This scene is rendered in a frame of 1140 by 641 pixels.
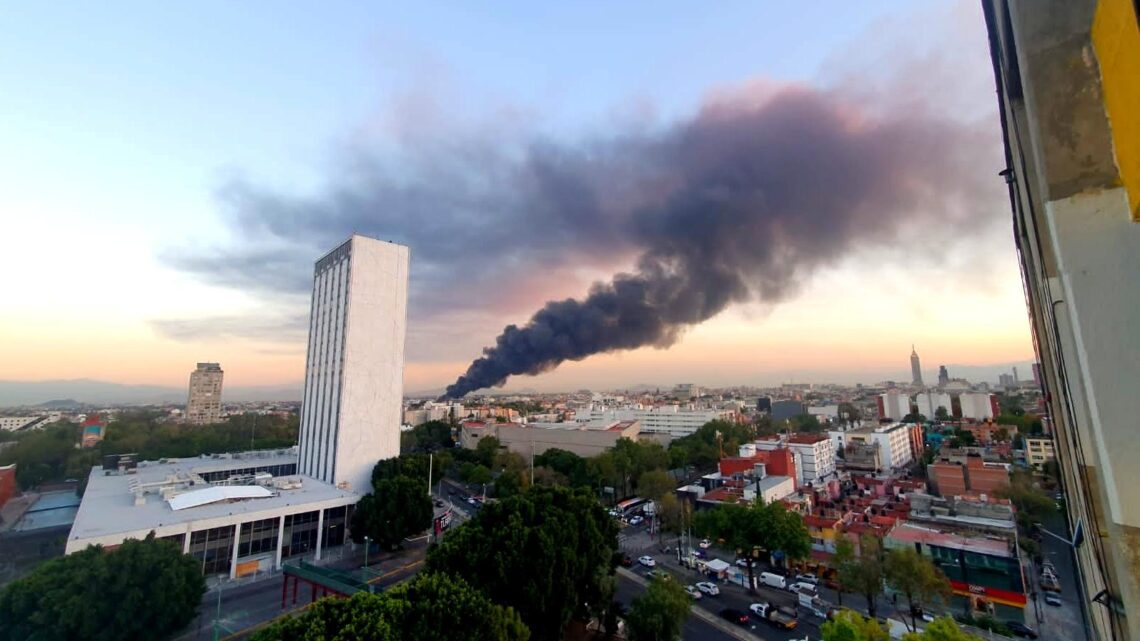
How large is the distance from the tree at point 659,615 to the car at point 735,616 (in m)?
4.51

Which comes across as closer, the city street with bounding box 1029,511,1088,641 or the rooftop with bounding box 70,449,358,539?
the city street with bounding box 1029,511,1088,641

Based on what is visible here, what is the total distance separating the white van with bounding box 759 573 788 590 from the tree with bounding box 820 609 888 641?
37.0 ft

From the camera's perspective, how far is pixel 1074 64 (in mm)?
1557

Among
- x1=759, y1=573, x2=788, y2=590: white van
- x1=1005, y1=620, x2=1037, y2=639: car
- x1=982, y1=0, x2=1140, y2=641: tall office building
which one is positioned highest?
x1=982, y1=0, x2=1140, y2=641: tall office building

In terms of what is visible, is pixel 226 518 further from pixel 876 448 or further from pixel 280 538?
pixel 876 448

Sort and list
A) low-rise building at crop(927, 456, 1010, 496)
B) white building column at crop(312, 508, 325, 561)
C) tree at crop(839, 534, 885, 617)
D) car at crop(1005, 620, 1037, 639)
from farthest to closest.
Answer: low-rise building at crop(927, 456, 1010, 496)
white building column at crop(312, 508, 325, 561)
tree at crop(839, 534, 885, 617)
car at crop(1005, 620, 1037, 639)

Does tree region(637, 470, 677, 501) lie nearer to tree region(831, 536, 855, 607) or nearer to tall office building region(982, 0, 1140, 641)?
tree region(831, 536, 855, 607)

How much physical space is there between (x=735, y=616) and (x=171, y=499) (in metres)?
30.7

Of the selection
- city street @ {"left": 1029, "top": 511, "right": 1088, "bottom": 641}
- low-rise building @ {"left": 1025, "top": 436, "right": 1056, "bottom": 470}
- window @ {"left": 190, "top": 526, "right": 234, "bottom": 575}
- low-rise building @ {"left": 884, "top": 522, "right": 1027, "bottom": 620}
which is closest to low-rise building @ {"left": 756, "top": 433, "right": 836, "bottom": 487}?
city street @ {"left": 1029, "top": 511, "right": 1088, "bottom": 641}

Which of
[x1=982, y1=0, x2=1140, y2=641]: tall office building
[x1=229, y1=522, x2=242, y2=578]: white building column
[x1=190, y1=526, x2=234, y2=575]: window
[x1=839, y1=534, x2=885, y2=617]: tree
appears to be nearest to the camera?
[x1=982, y1=0, x2=1140, y2=641]: tall office building

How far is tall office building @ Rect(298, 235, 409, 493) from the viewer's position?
35062 mm

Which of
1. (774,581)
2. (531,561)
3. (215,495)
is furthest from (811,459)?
(215,495)

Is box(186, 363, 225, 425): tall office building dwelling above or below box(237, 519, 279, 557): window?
above

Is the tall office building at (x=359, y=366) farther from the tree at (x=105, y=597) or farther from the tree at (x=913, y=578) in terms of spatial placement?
the tree at (x=913, y=578)
